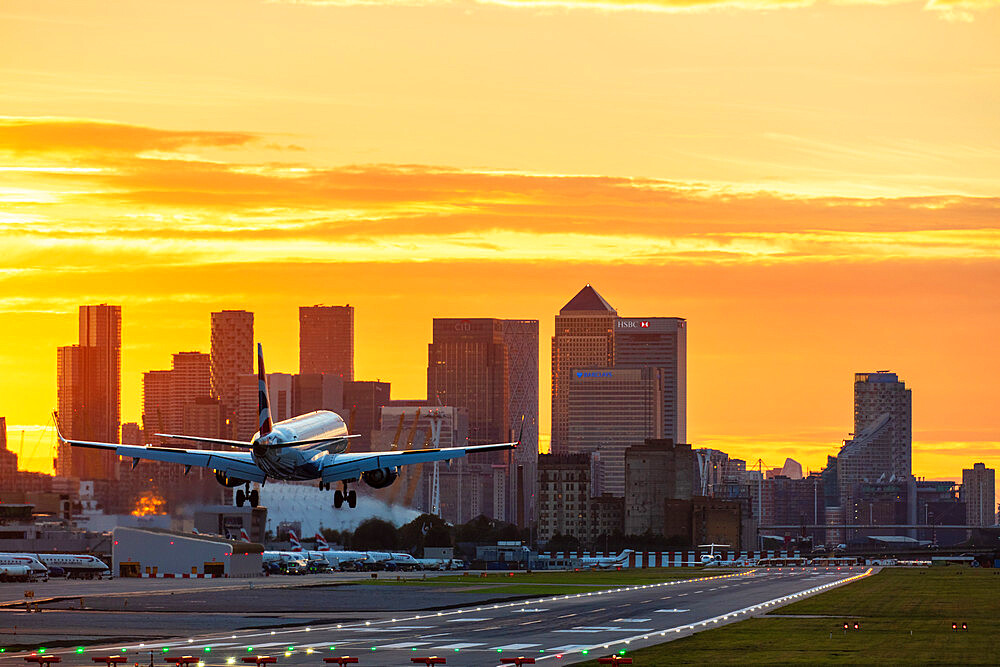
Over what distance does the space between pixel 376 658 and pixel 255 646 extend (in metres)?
12.2

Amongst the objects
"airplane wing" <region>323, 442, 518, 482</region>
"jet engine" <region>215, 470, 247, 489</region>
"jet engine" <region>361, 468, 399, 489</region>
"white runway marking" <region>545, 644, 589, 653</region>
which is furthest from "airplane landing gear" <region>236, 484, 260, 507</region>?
"white runway marking" <region>545, 644, 589, 653</region>

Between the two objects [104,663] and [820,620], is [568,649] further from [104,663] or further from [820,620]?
[820,620]

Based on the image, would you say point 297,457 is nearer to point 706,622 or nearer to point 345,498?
point 345,498

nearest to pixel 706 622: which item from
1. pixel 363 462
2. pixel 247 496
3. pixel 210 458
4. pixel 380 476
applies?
pixel 380 476

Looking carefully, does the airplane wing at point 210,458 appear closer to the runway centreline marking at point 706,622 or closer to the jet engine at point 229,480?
the jet engine at point 229,480

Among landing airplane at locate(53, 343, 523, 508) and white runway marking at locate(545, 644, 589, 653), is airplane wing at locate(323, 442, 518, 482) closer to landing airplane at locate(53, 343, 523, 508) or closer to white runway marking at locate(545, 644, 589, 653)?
landing airplane at locate(53, 343, 523, 508)

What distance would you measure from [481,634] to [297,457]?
17634 millimetres

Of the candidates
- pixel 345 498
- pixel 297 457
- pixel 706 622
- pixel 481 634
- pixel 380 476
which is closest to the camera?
pixel 297 457

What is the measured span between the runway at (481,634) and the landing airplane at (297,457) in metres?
9.75

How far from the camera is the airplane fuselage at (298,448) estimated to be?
105812 mm

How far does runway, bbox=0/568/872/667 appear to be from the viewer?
3679 inches

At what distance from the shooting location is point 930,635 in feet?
375

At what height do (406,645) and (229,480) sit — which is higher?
(229,480)

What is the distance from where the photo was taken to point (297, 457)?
107562 millimetres
